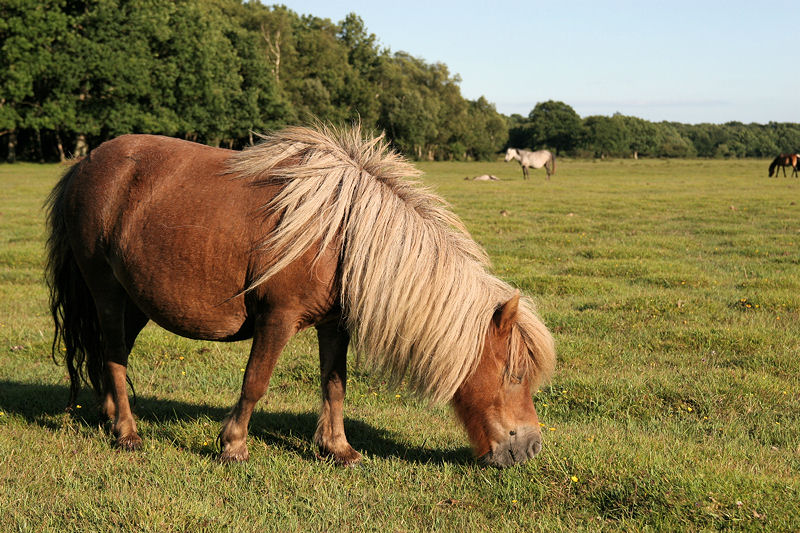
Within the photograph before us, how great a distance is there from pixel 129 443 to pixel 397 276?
2298 millimetres

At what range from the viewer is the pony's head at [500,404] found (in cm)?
392

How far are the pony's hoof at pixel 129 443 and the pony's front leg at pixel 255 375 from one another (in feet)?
2.34

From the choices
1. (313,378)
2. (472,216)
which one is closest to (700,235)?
(472,216)

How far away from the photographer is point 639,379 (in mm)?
6117

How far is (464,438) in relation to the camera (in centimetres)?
487

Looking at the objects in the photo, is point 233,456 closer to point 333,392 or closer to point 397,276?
point 333,392

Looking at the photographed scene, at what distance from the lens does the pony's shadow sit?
4.62m

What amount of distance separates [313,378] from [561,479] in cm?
302

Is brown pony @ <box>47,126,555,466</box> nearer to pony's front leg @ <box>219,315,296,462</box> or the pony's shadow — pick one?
pony's front leg @ <box>219,315,296,462</box>

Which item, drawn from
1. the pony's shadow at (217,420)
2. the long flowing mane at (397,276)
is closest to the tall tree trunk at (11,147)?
the pony's shadow at (217,420)

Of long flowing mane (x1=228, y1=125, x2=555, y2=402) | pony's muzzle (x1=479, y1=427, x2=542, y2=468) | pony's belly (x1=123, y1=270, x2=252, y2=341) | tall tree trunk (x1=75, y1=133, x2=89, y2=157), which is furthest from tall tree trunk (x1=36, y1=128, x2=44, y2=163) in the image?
pony's muzzle (x1=479, y1=427, x2=542, y2=468)

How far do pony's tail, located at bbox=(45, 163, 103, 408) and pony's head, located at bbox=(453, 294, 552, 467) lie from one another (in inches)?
120

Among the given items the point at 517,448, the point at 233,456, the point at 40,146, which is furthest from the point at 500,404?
the point at 40,146

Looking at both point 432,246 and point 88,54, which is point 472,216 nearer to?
point 432,246
